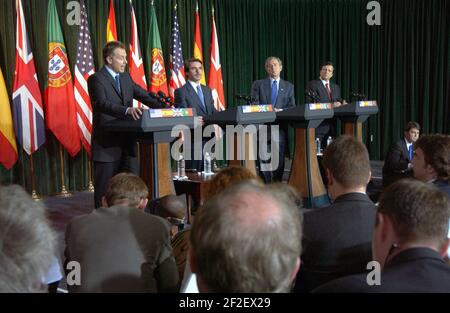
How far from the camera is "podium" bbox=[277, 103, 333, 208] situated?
511 centimetres

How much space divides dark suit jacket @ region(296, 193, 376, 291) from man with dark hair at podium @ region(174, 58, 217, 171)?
3.34 metres

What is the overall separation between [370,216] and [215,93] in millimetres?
5927

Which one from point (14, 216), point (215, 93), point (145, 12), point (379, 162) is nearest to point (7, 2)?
point (145, 12)

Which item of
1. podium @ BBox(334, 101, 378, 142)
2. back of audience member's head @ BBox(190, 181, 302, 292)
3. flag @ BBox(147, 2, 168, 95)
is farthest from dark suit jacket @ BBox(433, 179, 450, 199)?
flag @ BBox(147, 2, 168, 95)

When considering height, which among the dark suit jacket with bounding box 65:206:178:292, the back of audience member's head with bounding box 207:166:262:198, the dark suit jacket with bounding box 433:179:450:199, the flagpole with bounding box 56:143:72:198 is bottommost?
the flagpole with bounding box 56:143:72:198

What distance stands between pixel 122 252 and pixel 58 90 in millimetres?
4482

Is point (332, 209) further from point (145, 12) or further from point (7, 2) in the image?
point (145, 12)

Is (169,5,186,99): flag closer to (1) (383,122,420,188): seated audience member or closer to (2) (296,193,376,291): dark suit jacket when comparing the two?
(1) (383,122,420,188): seated audience member

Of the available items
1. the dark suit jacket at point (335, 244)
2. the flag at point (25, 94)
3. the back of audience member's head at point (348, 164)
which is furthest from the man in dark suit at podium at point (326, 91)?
the dark suit jacket at point (335, 244)

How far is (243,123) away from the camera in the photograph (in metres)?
4.58

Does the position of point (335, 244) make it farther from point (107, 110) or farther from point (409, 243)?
point (107, 110)

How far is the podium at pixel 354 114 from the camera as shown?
572 centimetres

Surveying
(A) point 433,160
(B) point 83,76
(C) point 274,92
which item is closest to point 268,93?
(C) point 274,92
